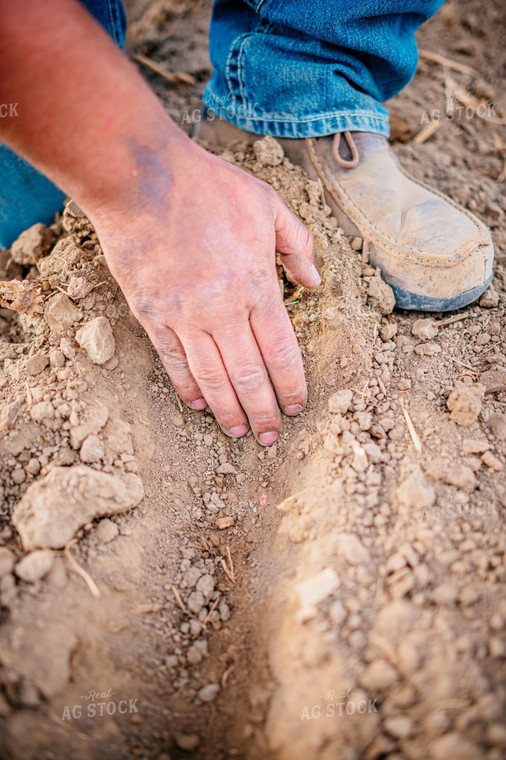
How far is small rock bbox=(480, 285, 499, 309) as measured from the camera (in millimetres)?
1764

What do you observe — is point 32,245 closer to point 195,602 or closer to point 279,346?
point 279,346

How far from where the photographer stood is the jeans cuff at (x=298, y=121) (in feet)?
5.88

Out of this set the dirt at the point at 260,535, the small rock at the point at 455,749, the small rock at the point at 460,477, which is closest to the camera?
the small rock at the point at 455,749

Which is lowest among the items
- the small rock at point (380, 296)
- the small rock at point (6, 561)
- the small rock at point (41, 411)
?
the small rock at point (380, 296)

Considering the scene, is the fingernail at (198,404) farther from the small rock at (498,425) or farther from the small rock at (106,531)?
the small rock at (498,425)

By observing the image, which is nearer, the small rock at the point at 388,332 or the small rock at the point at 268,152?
the small rock at the point at 388,332

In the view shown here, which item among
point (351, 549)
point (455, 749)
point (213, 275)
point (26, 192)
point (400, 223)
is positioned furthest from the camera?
point (26, 192)

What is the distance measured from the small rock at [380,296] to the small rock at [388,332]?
7 cm

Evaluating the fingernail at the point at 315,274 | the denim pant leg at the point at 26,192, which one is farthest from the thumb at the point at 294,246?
the denim pant leg at the point at 26,192

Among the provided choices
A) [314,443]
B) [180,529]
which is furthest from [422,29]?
[180,529]

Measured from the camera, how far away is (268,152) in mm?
1770

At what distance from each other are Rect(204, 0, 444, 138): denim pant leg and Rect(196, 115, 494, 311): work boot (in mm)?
78
